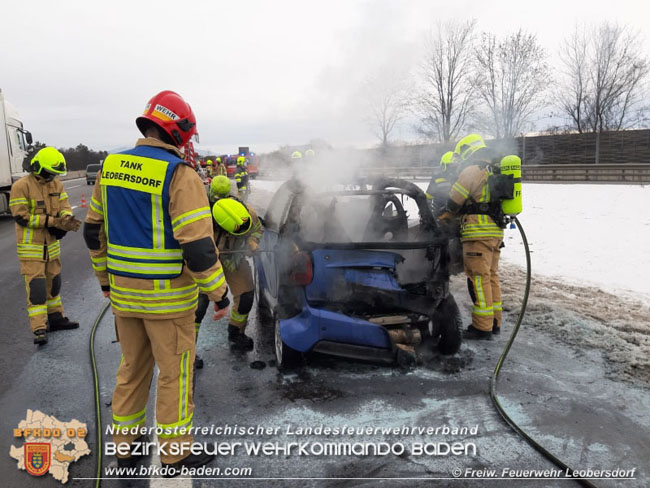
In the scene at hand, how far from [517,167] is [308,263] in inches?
98.4

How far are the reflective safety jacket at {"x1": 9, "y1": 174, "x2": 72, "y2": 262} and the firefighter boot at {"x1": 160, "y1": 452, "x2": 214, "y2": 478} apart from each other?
3.27 metres

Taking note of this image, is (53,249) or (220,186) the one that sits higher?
(220,186)

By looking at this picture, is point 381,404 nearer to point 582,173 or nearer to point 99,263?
point 99,263

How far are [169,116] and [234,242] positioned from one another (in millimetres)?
1905

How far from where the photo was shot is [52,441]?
304 cm

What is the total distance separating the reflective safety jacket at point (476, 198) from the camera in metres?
4.89

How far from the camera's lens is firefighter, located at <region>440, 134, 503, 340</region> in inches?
190

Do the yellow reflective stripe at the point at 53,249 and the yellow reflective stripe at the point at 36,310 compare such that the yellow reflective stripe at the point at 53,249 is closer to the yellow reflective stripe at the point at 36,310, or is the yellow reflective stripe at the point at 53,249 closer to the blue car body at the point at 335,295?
the yellow reflective stripe at the point at 36,310

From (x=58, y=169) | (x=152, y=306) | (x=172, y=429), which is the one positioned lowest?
(x=172, y=429)

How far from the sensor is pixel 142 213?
262cm

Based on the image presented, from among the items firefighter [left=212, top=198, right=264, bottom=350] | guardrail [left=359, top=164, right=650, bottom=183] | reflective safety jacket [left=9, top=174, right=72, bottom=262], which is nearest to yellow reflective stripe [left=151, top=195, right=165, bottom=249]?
firefighter [left=212, top=198, right=264, bottom=350]

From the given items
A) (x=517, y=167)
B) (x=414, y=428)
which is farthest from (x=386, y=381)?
(x=517, y=167)

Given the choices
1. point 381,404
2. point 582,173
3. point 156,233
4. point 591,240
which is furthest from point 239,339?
point 582,173

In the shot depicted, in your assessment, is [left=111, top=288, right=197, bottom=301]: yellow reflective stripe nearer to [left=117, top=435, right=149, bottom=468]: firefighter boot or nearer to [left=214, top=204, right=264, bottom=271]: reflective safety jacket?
[left=117, top=435, right=149, bottom=468]: firefighter boot
